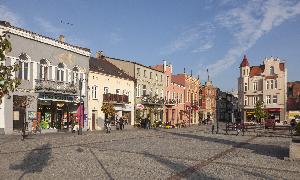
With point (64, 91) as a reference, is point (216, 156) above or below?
below

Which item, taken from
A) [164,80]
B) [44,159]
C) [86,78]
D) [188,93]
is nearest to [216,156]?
[44,159]

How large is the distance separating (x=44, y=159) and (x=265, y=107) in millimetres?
61429

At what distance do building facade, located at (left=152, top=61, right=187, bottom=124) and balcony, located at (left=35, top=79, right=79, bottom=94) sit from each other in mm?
24801

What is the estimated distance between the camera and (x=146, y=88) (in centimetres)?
5325

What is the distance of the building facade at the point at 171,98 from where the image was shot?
60.2 m

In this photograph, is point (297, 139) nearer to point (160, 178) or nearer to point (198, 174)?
point (198, 174)

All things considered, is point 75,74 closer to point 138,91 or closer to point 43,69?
point 43,69

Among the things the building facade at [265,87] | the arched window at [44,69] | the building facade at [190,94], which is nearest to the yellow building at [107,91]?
the arched window at [44,69]

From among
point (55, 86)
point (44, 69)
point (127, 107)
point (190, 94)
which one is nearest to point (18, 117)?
point (55, 86)

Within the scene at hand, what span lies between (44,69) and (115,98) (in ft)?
41.2

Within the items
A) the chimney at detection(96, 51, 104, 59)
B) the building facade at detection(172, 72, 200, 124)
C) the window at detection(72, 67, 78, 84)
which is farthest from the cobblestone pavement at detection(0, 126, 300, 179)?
the building facade at detection(172, 72, 200, 124)

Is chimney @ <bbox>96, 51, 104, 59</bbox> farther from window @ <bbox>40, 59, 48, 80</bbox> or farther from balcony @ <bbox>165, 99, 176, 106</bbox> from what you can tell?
window @ <bbox>40, 59, 48, 80</bbox>

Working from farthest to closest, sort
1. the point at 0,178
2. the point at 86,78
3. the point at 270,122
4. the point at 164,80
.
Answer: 1. the point at 164,80
2. the point at 270,122
3. the point at 86,78
4. the point at 0,178

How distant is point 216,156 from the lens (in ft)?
55.0
